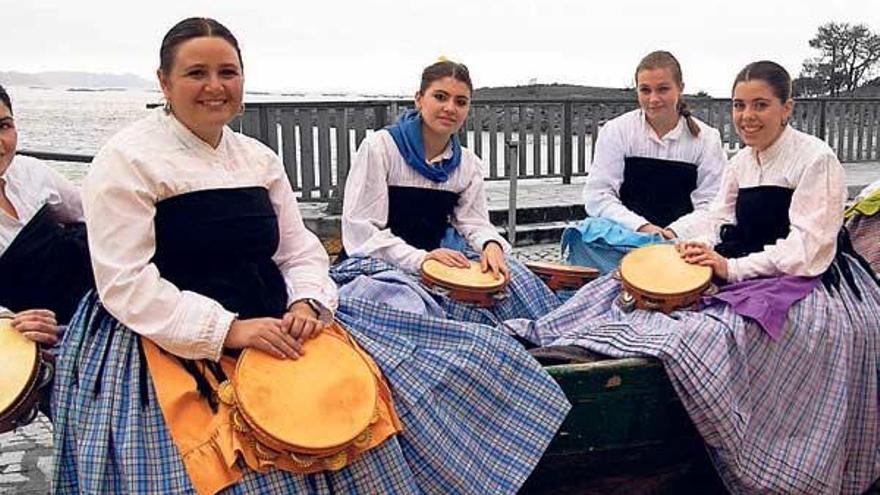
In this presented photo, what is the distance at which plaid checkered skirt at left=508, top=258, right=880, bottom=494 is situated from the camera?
2.73 metres

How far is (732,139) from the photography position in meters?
11.3

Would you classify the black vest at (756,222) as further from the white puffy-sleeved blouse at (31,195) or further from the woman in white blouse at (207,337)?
the white puffy-sleeved blouse at (31,195)

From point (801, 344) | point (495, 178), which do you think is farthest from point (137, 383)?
point (495, 178)

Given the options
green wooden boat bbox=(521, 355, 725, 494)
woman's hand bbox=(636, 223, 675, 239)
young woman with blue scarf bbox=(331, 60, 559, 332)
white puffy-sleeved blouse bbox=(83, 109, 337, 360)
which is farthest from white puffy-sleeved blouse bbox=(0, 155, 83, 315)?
woman's hand bbox=(636, 223, 675, 239)

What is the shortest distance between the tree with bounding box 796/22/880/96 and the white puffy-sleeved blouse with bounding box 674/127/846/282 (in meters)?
15.8

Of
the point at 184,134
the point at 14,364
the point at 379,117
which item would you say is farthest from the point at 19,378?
the point at 379,117

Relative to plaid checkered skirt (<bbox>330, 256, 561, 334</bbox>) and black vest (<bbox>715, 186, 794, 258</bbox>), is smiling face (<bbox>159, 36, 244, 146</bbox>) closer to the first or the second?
plaid checkered skirt (<bbox>330, 256, 561, 334</bbox>)

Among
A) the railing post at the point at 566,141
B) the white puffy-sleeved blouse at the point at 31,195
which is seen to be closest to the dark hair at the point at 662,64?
the white puffy-sleeved blouse at the point at 31,195

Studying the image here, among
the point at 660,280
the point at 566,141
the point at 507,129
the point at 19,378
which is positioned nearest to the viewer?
the point at 19,378

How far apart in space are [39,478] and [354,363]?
76.4 inches

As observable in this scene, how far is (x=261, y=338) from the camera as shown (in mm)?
2201

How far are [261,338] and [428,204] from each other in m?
1.61

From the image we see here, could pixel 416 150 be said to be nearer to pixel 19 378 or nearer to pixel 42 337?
pixel 42 337

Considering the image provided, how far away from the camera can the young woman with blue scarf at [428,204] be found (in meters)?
3.47
